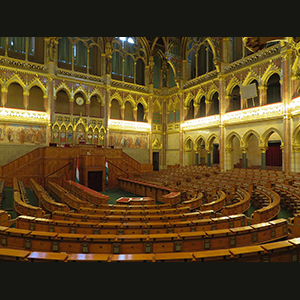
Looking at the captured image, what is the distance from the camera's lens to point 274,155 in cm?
2120

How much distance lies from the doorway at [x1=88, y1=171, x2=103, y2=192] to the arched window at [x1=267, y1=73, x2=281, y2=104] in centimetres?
1554

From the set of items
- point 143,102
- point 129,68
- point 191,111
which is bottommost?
point 191,111

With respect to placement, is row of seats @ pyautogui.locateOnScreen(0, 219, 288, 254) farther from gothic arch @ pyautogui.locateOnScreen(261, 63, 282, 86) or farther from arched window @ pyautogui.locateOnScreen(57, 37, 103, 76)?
arched window @ pyautogui.locateOnScreen(57, 37, 103, 76)

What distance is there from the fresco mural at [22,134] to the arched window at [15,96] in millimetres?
1829

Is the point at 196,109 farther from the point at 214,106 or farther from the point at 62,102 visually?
the point at 62,102

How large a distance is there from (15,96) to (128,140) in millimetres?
10510

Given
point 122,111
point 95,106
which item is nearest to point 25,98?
point 95,106

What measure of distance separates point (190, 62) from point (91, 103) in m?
10.9

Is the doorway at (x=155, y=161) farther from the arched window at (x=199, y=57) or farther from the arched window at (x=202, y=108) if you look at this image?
the arched window at (x=199, y=57)

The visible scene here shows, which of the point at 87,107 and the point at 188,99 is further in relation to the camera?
the point at 188,99

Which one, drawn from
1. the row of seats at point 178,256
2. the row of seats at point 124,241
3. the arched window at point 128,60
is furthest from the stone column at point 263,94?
the row of seats at point 178,256

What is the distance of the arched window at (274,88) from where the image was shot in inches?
718

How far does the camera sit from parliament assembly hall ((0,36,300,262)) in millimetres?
4367

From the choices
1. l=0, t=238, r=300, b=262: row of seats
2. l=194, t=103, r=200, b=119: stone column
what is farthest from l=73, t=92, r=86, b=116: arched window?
l=0, t=238, r=300, b=262: row of seats
